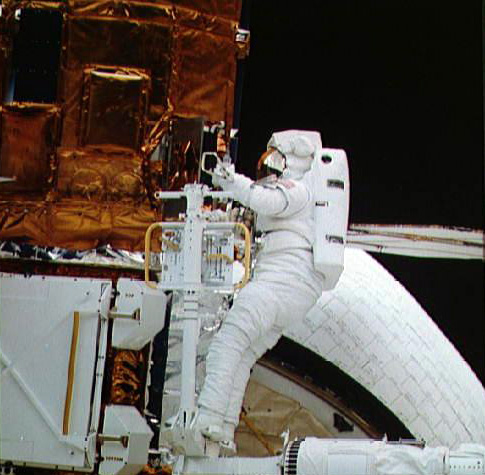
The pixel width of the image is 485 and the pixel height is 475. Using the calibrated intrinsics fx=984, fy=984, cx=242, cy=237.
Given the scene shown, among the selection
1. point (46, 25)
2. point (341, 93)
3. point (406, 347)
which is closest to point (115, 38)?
point (46, 25)

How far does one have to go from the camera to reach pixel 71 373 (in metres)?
3.77

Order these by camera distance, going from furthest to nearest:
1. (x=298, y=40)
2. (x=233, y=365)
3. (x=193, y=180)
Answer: (x=298, y=40) < (x=193, y=180) < (x=233, y=365)

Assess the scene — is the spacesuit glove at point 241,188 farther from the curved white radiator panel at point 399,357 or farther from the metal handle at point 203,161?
the curved white radiator panel at point 399,357

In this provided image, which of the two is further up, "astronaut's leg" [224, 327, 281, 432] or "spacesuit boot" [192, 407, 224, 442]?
"astronaut's leg" [224, 327, 281, 432]

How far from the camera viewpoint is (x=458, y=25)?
172 inches

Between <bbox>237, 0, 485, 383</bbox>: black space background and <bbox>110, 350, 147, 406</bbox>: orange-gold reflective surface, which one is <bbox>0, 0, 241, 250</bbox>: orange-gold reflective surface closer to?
<bbox>237, 0, 485, 383</bbox>: black space background

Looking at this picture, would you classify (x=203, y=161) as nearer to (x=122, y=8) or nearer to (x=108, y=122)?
(x=108, y=122)

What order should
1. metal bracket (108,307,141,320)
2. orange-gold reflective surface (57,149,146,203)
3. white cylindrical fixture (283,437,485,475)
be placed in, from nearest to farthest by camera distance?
white cylindrical fixture (283,437,485,475) → metal bracket (108,307,141,320) → orange-gold reflective surface (57,149,146,203)

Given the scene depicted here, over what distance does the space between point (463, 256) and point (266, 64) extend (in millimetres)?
1240

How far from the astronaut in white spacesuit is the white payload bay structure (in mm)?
85

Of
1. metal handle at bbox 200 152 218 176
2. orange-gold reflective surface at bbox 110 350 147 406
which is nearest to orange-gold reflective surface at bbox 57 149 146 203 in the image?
metal handle at bbox 200 152 218 176

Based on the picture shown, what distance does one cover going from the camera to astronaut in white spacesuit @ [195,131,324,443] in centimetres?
362

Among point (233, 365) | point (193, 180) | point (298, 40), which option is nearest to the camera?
point (233, 365)

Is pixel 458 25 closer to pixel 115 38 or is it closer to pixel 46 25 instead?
pixel 115 38
